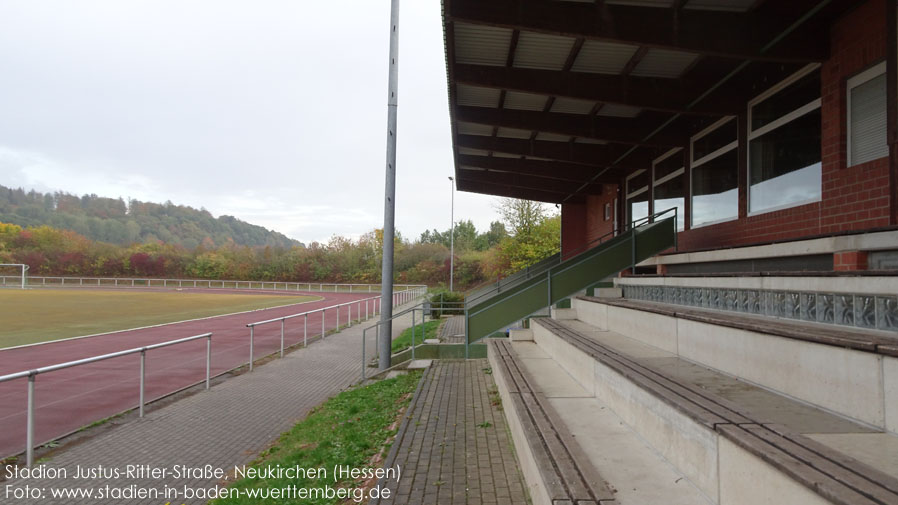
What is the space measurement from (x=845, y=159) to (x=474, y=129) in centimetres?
801

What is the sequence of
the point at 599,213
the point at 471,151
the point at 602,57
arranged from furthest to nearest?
the point at 599,213 < the point at 471,151 < the point at 602,57

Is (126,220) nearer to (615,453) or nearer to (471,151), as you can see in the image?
(471,151)

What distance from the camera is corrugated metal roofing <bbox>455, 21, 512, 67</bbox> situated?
750 centimetres

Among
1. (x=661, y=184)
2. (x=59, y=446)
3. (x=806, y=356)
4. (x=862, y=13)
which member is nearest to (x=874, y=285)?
(x=806, y=356)

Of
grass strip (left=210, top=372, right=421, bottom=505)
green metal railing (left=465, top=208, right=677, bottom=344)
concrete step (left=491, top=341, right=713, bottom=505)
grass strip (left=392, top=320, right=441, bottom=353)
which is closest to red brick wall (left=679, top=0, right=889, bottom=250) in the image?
green metal railing (left=465, top=208, right=677, bottom=344)

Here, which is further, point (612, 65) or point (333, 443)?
point (612, 65)

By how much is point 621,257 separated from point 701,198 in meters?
2.28

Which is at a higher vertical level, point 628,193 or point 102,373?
point 628,193

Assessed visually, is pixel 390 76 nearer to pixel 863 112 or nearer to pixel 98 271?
pixel 863 112

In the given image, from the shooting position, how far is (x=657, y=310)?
16.1 ft

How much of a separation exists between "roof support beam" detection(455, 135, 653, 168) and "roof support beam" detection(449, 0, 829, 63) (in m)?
6.49

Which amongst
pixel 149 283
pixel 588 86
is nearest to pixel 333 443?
pixel 588 86

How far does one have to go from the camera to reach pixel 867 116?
5.71 metres

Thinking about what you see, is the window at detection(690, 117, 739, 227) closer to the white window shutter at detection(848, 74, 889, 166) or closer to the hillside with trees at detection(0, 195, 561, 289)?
the white window shutter at detection(848, 74, 889, 166)
